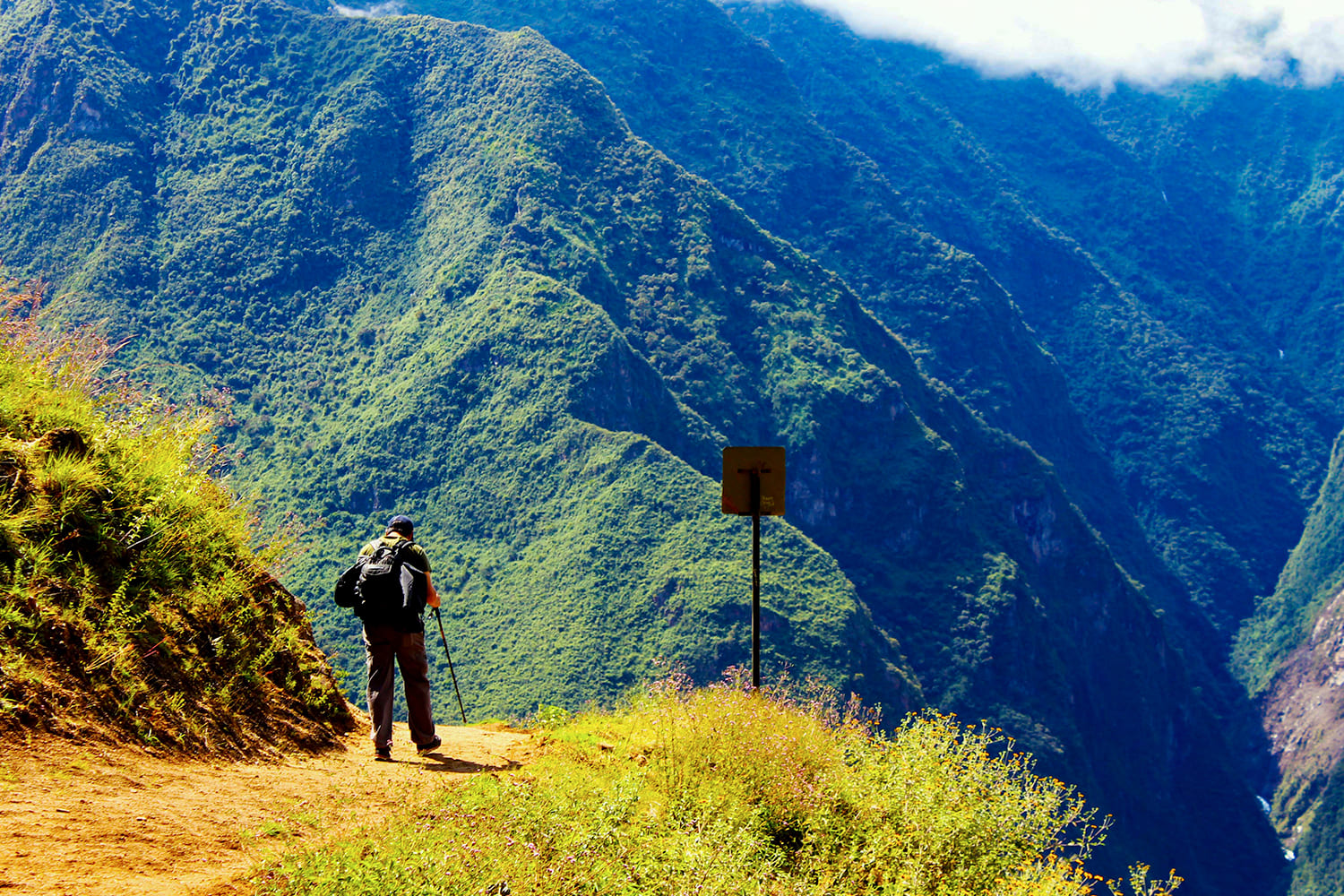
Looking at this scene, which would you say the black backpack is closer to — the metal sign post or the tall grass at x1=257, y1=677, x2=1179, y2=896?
the tall grass at x1=257, y1=677, x2=1179, y2=896

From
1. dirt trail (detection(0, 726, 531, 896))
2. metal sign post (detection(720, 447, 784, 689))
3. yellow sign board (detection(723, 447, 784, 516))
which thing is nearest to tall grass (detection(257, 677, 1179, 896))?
dirt trail (detection(0, 726, 531, 896))

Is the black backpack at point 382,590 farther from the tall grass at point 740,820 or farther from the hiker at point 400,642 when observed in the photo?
the tall grass at point 740,820

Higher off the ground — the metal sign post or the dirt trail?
the metal sign post

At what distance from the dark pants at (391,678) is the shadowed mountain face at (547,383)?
71525 mm

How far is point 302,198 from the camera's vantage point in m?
129

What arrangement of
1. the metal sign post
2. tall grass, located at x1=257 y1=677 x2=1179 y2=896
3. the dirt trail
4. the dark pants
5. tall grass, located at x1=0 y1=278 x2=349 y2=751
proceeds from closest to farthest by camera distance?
the dirt trail
tall grass, located at x1=257 y1=677 x2=1179 y2=896
tall grass, located at x1=0 y1=278 x2=349 y2=751
the dark pants
the metal sign post

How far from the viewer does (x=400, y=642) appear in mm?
9531

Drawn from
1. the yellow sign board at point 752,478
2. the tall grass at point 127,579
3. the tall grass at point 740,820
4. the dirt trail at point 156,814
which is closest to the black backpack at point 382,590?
the tall grass at point 127,579

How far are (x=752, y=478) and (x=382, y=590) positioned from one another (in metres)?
3.70

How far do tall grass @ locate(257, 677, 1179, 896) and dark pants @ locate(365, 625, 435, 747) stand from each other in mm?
1329

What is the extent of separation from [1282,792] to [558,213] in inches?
5548

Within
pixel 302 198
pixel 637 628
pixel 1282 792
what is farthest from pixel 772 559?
pixel 1282 792

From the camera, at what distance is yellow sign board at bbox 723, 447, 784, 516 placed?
1064 centimetres

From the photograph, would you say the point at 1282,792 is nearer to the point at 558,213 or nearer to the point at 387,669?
the point at 558,213
